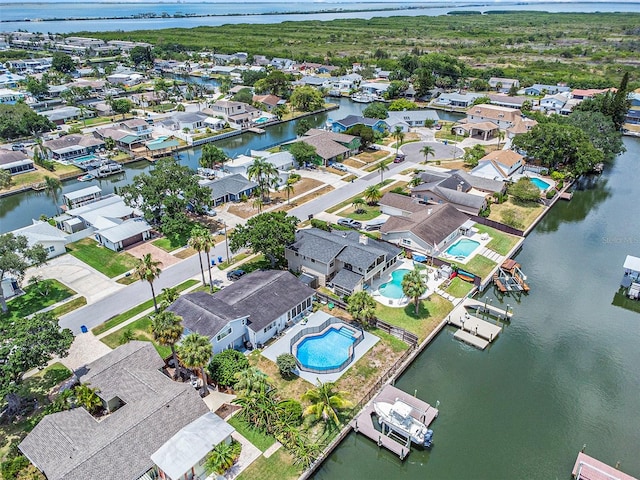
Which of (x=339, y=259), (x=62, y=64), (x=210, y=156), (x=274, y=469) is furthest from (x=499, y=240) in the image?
(x=62, y=64)

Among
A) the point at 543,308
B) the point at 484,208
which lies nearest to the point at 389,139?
the point at 484,208

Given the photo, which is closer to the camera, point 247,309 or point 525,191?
point 247,309

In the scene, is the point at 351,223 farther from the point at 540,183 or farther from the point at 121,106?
the point at 121,106

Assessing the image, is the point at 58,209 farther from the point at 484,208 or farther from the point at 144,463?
the point at 484,208

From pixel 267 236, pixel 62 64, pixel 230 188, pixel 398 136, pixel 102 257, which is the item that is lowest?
pixel 102 257

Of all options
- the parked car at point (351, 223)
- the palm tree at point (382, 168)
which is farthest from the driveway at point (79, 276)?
the palm tree at point (382, 168)

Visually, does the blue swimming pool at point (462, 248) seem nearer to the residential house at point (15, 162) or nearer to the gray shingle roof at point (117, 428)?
the gray shingle roof at point (117, 428)
